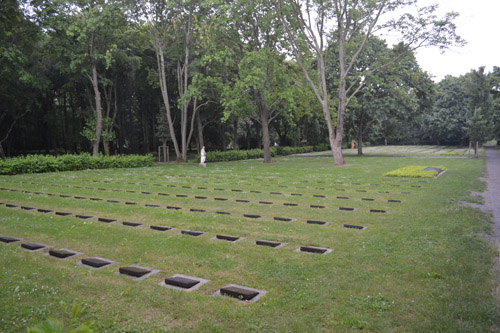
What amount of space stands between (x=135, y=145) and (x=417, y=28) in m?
28.2

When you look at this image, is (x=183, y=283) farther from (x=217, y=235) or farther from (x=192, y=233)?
(x=192, y=233)

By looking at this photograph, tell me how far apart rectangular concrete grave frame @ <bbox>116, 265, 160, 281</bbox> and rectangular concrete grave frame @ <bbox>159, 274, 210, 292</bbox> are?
34 cm

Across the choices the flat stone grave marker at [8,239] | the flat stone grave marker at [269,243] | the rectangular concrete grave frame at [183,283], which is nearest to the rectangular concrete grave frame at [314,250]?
the flat stone grave marker at [269,243]

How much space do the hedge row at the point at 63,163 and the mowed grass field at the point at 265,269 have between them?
462 inches

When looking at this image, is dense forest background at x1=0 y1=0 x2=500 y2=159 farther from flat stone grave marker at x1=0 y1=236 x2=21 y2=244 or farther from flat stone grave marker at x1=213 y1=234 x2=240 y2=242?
flat stone grave marker at x1=213 y1=234 x2=240 y2=242

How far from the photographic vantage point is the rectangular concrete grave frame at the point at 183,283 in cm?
420

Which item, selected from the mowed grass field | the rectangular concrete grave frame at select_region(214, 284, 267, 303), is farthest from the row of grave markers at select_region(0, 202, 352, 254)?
the rectangular concrete grave frame at select_region(214, 284, 267, 303)

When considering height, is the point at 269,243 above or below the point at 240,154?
below

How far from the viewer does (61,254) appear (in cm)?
532

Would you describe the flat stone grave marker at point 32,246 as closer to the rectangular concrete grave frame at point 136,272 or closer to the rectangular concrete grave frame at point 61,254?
the rectangular concrete grave frame at point 61,254

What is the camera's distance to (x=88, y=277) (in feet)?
14.6

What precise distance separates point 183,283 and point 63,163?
2048 centimetres

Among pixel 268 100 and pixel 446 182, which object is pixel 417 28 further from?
pixel 446 182

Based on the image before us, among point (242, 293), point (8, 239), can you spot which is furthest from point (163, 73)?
point (242, 293)
